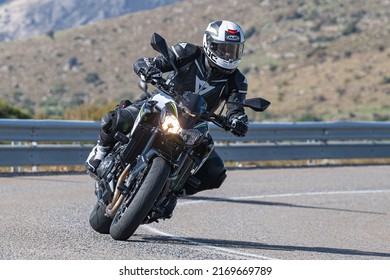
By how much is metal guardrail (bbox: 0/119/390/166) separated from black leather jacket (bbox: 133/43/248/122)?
25.3 ft

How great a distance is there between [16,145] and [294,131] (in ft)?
21.7

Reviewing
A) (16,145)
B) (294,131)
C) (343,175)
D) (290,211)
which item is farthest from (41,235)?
(294,131)

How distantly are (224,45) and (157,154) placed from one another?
1248 millimetres

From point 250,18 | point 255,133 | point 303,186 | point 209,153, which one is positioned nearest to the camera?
point 209,153

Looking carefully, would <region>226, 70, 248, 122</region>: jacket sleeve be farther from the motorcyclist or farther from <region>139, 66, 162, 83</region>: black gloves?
<region>139, 66, 162, 83</region>: black gloves

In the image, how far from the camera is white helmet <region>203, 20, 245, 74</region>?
938 centimetres

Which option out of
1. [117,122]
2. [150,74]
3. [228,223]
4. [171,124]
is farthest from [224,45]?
[228,223]

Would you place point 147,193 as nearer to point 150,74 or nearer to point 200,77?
point 150,74

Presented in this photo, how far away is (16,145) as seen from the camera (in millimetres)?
17172

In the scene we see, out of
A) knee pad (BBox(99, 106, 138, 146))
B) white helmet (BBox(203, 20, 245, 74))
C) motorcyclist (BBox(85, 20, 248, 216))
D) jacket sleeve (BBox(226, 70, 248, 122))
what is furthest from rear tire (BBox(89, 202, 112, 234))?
white helmet (BBox(203, 20, 245, 74))

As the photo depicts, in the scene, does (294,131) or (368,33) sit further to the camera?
(368,33)

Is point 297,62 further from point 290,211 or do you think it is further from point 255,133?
point 290,211

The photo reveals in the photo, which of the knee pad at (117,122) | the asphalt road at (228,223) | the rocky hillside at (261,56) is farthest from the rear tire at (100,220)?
the rocky hillside at (261,56)

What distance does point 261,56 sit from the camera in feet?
292
